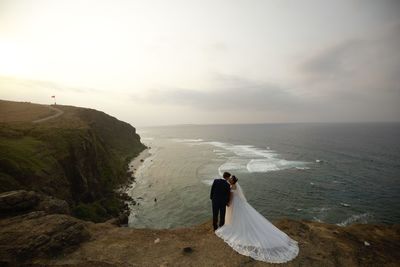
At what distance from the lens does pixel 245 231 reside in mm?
10336

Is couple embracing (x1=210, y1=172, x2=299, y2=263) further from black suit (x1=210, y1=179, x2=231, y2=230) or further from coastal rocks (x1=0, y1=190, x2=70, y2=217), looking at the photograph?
coastal rocks (x1=0, y1=190, x2=70, y2=217)

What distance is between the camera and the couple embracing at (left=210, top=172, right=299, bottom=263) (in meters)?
9.55

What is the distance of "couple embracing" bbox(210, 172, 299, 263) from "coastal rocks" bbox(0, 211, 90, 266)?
6839 mm

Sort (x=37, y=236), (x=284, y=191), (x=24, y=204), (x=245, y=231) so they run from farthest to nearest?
(x=284, y=191)
(x=24, y=204)
(x=245, y=231)
(x=37, y=236)

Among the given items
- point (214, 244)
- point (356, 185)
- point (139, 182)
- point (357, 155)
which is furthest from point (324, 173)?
point (214, 244)

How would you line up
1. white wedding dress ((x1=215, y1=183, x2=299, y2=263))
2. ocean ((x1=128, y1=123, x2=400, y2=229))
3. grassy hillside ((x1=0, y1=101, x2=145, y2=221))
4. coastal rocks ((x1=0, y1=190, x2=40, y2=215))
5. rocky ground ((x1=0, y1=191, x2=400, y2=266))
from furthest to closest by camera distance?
ocean ((x1=128, y1=123, x2=400, y2=229)) → grassy hillside ((x1=0, y1=101, x2=145, y2=221)) → coastal rocks ((x1=0, y1=190, x2=40, y2=215)) → white wedding dress ((x1=215, y1=183, x2=299, y2=263)) → rocky ground ((x1=0, y1=191, x2=400, y2=266))

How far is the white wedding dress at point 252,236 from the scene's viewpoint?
31.1 feet

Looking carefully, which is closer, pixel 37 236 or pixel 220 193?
pixel 37 236

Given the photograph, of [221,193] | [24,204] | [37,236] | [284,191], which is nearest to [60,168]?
[24,204]

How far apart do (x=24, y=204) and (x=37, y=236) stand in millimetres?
3864

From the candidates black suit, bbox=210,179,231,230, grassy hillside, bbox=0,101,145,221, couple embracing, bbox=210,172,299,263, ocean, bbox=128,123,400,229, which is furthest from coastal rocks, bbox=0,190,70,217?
ocean, bbox=128,123,400,229

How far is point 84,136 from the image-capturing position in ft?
141

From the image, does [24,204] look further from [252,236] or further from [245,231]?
[252,236]

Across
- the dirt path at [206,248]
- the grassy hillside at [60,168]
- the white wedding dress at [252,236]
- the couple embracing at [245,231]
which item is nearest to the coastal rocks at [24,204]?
the dirt path at [206,248]
